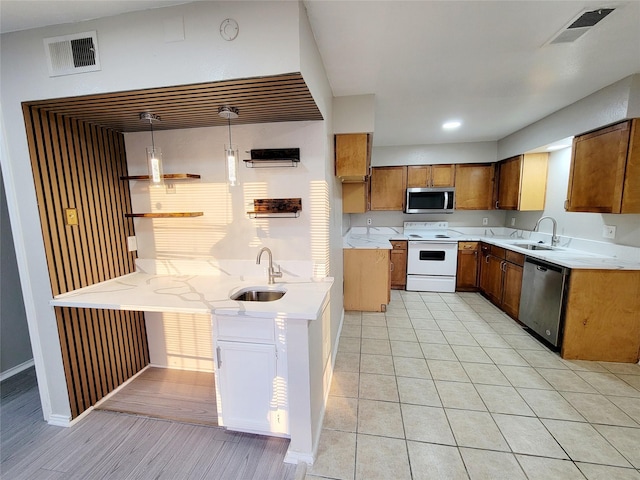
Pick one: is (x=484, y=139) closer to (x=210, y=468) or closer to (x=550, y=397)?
(x=550, y=397)

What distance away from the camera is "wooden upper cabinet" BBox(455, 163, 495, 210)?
4.29m

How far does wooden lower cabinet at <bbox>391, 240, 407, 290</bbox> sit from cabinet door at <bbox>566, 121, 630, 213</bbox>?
2056mm

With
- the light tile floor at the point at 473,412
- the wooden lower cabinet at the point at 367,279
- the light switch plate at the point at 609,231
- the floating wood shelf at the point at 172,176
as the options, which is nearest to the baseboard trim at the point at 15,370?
the floating wood shelf at the point at 172,176

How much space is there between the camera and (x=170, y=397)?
2020 mm

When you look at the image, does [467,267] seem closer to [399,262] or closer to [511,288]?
[511,288]

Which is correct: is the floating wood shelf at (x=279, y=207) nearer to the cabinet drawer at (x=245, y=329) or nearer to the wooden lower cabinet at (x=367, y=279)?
the cabinet drawer at (x=245, y=329)

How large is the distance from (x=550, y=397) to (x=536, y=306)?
111 cm

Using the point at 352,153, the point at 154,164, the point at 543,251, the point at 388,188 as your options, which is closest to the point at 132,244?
the point at 154,164

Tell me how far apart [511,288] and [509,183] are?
163 centimetres

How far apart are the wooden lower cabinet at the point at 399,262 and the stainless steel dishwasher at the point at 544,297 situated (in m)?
1.62

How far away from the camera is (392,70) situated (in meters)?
1.95

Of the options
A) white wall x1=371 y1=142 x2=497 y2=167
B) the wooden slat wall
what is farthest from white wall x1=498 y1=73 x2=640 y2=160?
the wooden slat wall

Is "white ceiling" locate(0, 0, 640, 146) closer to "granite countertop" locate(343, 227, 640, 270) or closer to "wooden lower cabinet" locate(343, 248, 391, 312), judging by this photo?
"granite countertop" locate(343, 227, 640, 270)

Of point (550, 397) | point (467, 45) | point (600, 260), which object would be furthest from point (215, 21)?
point (600, 260)
